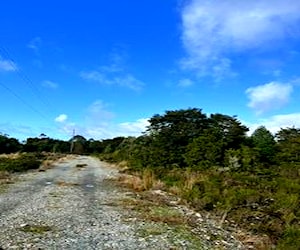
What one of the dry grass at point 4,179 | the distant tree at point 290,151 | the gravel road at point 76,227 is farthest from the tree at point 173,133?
the gravel road at point 76,227

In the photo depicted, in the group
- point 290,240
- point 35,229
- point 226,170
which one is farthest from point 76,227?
point 226,170

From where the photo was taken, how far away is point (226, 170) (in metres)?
25.1

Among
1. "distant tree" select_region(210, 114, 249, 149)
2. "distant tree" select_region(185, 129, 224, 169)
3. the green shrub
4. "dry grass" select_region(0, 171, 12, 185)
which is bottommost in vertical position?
the green shrub

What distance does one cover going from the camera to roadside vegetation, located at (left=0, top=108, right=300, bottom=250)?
1310 cm

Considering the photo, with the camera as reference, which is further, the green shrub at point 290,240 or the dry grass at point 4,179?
the dry grass at point 4,179

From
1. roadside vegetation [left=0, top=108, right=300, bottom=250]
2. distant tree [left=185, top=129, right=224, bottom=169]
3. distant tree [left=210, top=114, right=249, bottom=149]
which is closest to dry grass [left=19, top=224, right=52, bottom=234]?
roadside vegetation [left=0, top=108, right=300, bottom=250]

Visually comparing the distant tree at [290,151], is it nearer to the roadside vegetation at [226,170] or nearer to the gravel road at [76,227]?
the roadside vegetation at [226,170]

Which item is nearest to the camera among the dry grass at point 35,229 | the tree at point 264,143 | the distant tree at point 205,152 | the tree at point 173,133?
the dry grass at point 35,229

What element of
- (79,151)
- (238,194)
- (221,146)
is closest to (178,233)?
(238,194)

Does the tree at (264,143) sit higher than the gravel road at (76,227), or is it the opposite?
the tree at (264,143)

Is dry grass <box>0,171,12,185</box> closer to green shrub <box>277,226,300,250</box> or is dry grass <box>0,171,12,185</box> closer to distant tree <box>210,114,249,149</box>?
distant tree <box>210,114,249,149</box>

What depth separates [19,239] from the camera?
9.34 meters

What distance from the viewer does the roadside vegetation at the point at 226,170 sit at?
13.1 m

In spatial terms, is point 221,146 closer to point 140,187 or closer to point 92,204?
point 140,187
